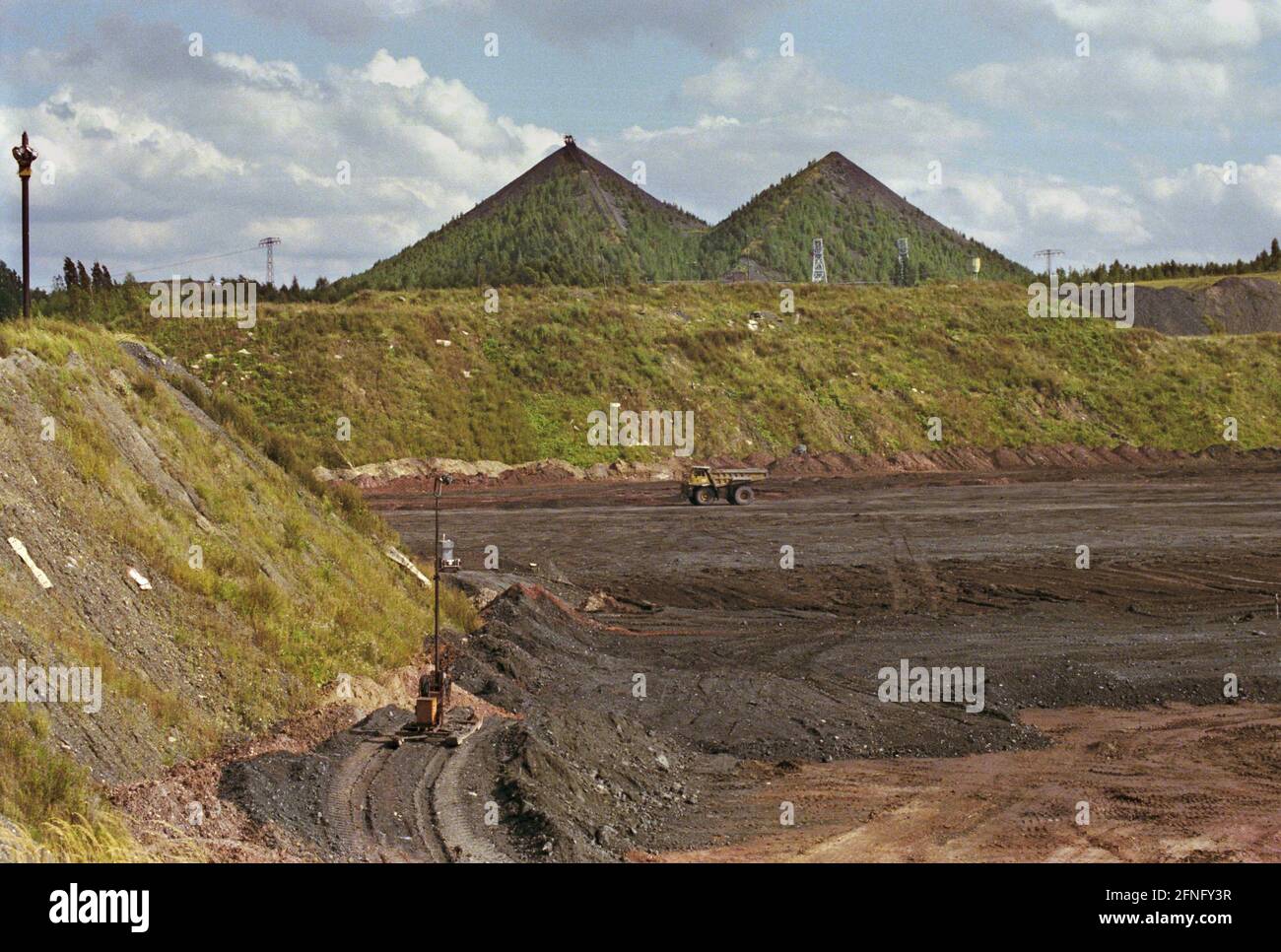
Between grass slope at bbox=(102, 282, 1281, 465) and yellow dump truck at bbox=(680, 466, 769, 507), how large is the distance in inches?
498

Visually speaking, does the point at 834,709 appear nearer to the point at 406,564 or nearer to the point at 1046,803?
the point at 1046,803

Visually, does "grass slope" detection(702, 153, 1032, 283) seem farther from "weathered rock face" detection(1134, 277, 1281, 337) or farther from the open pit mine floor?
the open pit mine floor

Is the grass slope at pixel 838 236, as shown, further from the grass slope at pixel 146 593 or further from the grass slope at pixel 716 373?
the grass slope at pixel 146 593

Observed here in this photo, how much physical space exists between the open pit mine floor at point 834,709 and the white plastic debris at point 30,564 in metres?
3.18

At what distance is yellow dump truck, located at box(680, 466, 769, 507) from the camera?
156 ft

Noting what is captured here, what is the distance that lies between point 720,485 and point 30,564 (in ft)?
113

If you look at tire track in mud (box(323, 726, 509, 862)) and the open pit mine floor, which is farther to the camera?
the open pit mine floor

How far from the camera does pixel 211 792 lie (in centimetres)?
1305

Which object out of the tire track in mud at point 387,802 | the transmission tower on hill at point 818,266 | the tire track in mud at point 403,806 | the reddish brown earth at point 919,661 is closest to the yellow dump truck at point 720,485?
the reddish brown earth at point 919,661

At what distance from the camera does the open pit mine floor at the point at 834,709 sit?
46.2 feet

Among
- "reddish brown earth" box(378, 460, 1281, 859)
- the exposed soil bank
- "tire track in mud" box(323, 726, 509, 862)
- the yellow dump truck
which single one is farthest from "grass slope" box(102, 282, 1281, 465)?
"tire track in mud" box(323, 726, 509, 862)

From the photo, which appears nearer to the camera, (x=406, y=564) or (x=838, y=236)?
(x=406, y=564)

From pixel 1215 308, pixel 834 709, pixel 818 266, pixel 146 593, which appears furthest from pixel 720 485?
pixel 1215 308

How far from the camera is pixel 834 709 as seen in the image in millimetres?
20516
